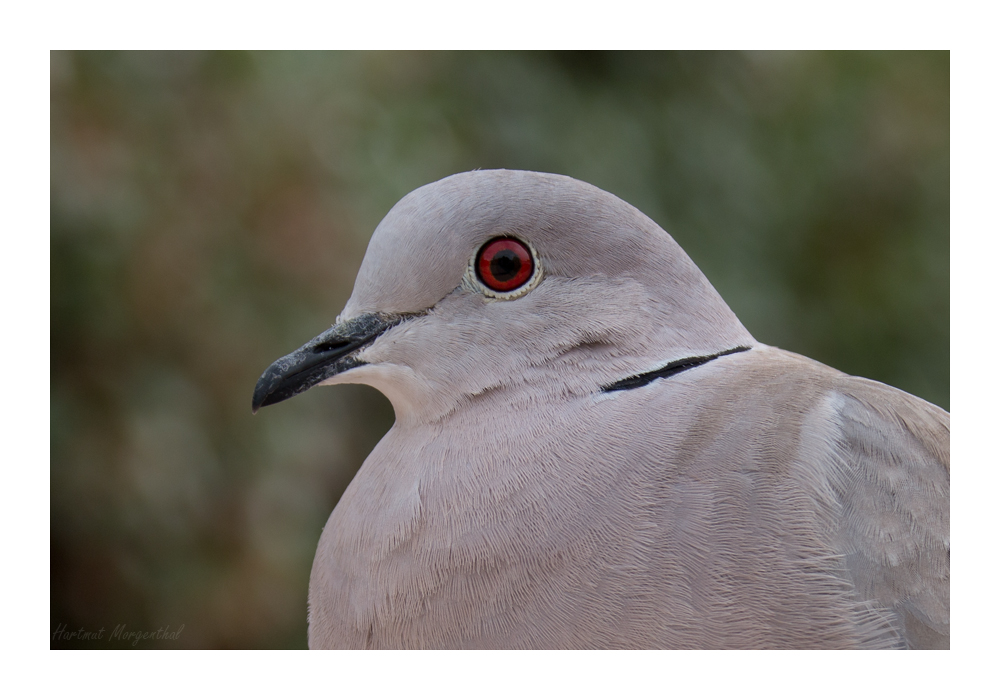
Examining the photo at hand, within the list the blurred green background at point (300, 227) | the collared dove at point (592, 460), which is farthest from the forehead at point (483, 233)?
the blurred green background at point (300, 227)

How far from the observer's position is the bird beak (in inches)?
56.1

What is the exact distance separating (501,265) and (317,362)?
357mm

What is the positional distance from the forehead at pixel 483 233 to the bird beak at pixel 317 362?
4 centimetres

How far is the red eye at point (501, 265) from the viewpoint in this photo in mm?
1442

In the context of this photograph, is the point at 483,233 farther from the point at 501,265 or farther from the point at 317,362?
the point at 317,362

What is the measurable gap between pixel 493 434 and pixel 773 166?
1420 millimetres

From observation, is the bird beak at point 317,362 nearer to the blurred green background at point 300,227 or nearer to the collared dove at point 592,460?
the collared dove at point 592,460

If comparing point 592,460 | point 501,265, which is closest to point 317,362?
point 501,265

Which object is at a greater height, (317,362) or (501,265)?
(501,265)

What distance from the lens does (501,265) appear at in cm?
144

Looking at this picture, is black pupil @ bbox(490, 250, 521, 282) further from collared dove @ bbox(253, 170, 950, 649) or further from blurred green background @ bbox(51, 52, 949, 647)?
blurred green background @ bbox(51, 52, 949, 647)

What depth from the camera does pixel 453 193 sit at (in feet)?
4.75

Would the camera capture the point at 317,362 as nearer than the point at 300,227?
Yes

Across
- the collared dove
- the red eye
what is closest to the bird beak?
the collared dove
